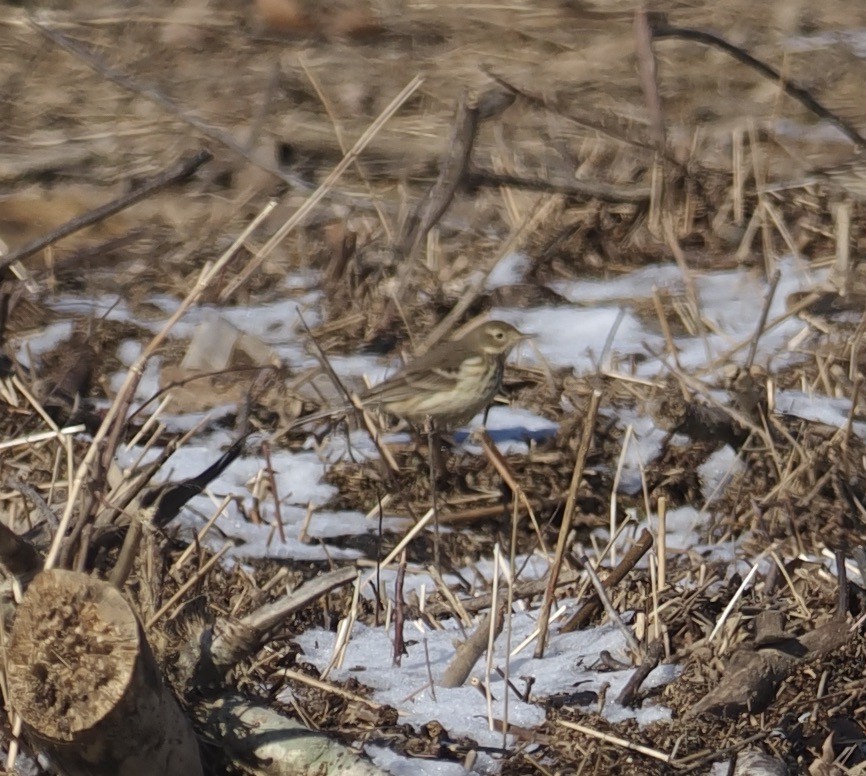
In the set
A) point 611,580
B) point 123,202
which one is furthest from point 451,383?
point 123,202

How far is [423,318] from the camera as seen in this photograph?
7.59m

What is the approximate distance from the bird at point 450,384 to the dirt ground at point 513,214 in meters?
0.27

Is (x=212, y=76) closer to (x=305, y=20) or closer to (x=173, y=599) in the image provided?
(x=305, y=20)

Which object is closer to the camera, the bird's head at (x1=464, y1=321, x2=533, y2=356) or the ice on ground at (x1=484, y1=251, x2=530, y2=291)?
the bird's head at (x1=464, y1=321, x2=533, y2=356)

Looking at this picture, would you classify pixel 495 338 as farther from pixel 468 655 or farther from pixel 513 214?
pixel 468 655

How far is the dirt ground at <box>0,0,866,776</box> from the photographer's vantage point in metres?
4.25

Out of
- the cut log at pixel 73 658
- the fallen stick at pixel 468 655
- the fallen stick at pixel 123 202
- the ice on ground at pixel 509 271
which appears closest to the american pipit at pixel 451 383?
the ice on ground at pixel 509 271

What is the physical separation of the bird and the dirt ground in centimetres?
27

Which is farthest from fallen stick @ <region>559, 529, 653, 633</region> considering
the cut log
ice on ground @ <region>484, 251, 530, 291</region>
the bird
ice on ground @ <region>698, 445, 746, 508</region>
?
ice on ground @ <region>484, 251, 530, 291</region>

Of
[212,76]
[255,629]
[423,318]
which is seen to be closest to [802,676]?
[255,629]

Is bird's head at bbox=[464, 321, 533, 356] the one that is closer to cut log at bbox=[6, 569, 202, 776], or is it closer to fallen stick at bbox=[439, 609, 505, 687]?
fallen stick at bbox=[439, 609, 505, 687]

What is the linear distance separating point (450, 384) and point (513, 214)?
196 cm

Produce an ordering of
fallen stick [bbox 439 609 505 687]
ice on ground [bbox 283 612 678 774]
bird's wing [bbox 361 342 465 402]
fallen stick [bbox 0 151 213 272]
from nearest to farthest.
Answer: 1. fallen stick [bbox 0 151 213 272]
2. ice on ground [bbox 283 612 678 774]
3. fallen stick [bbox 439 609 505 687]
4. bird's wing [bbox 361 342 465 402]

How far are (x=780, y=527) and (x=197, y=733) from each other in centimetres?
220
